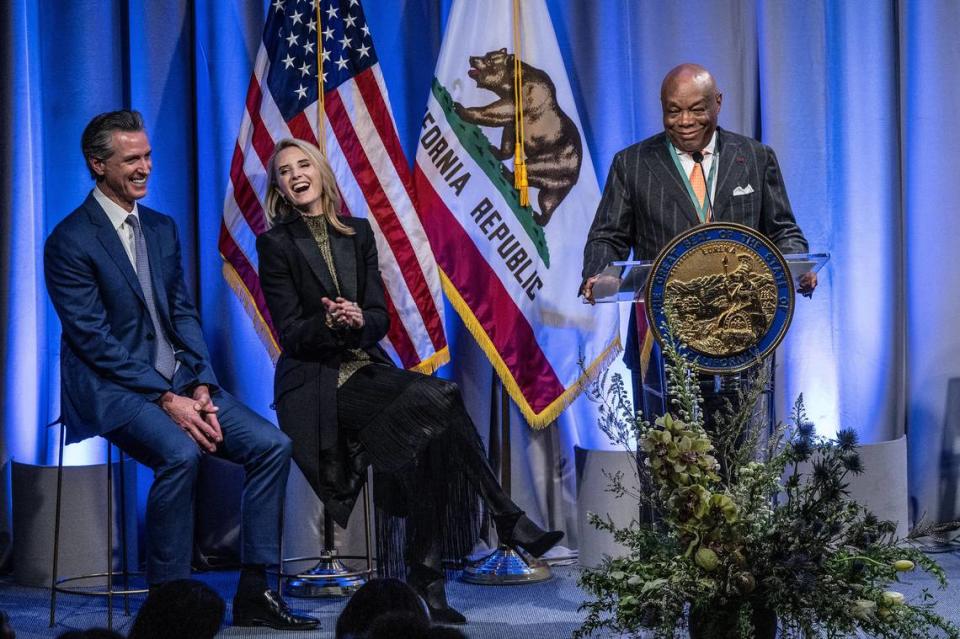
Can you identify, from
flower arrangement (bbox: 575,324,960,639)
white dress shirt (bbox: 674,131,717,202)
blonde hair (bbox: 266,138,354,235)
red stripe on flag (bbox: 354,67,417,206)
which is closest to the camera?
flower arrangement (bbox: 575,324,960,639)

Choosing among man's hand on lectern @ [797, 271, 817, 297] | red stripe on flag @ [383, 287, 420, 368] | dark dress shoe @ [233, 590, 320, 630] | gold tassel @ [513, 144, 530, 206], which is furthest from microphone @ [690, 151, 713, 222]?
dark dress shoe @ [233, 590, 320, 630]

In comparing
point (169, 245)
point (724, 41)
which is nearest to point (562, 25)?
point (724, 41)

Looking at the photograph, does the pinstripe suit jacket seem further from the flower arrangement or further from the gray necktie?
the flower arrangement

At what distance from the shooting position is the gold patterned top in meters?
3.95

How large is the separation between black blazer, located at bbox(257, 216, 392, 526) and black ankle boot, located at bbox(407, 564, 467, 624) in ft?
0.98

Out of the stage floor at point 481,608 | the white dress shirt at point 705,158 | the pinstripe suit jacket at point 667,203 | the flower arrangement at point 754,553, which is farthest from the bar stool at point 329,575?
the flower arrangement at point 754,553

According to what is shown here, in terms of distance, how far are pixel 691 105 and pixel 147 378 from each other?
185 centimetres

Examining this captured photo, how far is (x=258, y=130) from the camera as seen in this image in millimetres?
4582

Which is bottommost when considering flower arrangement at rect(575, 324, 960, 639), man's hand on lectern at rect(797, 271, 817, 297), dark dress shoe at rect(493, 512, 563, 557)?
dark dress shoe at rect(493, 512, 563, 557)

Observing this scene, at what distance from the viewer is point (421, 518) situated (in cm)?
372

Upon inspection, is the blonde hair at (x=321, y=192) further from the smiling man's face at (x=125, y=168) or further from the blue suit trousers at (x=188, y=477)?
the blue suit trousers at (x=188, y=477)

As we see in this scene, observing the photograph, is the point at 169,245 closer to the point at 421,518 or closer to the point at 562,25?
the point at 421,518

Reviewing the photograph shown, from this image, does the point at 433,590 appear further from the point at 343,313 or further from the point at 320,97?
the point at 320,97

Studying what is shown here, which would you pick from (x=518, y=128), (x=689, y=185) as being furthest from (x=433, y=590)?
(x=518, y=128)
